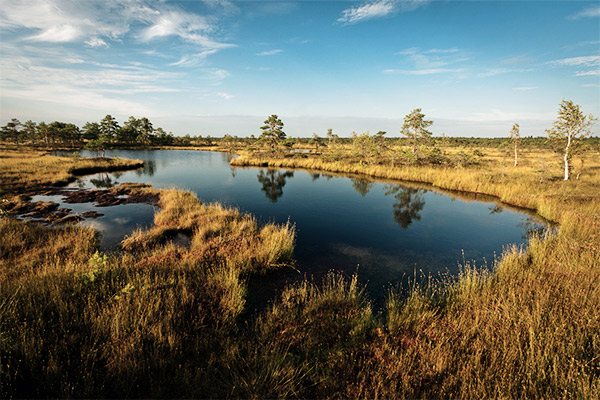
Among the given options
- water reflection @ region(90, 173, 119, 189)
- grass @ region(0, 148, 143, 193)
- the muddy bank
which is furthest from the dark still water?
grass @ region(0, 148, 143, 193)

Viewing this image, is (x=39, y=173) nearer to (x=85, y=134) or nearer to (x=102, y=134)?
(x=102, y=134)

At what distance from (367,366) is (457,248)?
29.1 ft

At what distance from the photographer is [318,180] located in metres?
26.4

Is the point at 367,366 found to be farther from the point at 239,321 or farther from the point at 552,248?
the point at 552,248

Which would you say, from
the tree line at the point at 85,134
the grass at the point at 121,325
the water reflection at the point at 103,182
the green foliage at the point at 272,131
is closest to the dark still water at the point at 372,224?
the water reflection at the point at 103,182

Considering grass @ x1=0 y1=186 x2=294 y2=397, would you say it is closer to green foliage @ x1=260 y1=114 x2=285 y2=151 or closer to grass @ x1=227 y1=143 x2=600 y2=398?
grass @ x1=227 y1=143 x2=600 y2=398

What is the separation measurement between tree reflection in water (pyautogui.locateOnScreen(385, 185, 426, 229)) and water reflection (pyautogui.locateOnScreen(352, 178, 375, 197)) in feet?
5.79

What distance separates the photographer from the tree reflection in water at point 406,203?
14055 mm

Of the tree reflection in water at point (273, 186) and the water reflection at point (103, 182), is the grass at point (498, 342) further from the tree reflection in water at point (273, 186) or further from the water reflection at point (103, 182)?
the water reflection at point (103, 182)

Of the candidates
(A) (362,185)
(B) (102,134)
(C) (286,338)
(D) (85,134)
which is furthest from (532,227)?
(D) (85,134)

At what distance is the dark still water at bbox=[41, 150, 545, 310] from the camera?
837 centimetres

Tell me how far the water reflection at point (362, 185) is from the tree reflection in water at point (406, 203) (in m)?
1.76

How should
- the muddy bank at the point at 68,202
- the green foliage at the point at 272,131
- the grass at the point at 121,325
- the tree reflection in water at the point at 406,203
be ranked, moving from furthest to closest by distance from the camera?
1. the green foliage at the point at 272,131
2. the tree reflection in water at the point at 406,203
3. the muddy bank at the point at 68,202
4. the grass at the point at 121,325

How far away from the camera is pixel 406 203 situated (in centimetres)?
1733
